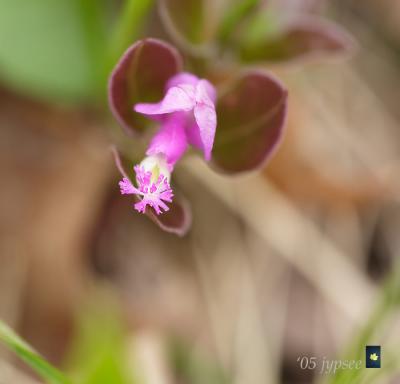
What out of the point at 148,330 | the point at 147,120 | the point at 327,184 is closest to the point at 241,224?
the point at 327,184

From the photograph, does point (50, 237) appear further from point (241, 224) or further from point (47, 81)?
point (241, 224)

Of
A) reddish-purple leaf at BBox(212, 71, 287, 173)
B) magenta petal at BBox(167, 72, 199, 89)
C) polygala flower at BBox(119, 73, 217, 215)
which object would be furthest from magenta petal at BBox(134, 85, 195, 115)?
reddish-purple leaf at BBox(212, 71, 287, 173)

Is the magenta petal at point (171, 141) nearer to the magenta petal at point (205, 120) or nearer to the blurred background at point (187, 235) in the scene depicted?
the magenta petal at point (205, 120)

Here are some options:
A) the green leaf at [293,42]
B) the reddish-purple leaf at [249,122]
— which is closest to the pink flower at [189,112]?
the reddish-purple leaf at [249,122]

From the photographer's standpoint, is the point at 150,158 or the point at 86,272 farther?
the point at 86,272

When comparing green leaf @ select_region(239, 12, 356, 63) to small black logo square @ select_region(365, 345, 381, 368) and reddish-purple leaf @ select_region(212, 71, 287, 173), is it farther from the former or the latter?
small black logo square @ select_region(365, 345, 381, 368)

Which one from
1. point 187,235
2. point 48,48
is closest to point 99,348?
point 187,235
